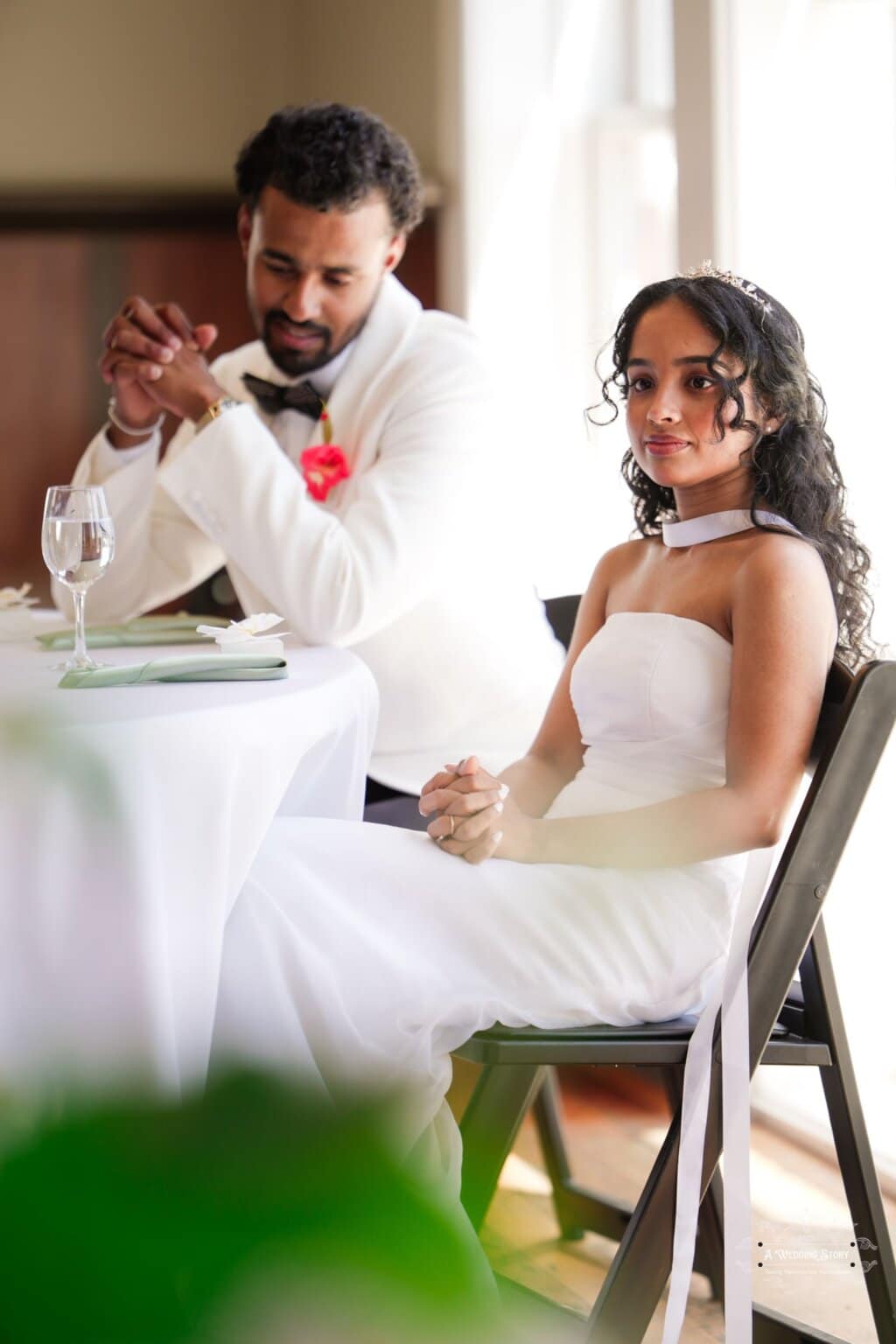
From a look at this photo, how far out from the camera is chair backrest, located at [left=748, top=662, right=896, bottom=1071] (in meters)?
1.35

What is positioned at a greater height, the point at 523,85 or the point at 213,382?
the point at 523,85

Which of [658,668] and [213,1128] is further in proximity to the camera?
[658,668]

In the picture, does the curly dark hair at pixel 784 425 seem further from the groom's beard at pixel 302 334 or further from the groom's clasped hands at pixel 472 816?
the groom's beard at pixel 302 334

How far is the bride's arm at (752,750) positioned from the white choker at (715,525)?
84 mm

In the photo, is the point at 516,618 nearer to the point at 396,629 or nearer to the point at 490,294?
the point at 396,629

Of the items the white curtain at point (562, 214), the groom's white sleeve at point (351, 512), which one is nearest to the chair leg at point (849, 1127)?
the groom's white sleeve at point (351, 512)

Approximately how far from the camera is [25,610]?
2.04m

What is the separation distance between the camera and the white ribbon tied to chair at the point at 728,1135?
1.32 metres

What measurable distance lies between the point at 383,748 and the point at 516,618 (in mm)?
307

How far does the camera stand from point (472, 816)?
1415 millimetres

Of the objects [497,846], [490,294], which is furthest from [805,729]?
[490,294]

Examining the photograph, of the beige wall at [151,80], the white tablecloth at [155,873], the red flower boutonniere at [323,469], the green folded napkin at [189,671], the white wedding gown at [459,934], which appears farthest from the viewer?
the beige wall at [151,80]

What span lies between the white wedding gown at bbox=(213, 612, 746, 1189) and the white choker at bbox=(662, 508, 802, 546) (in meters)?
0.12

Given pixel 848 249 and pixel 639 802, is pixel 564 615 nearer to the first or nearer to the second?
pixel 639 802
